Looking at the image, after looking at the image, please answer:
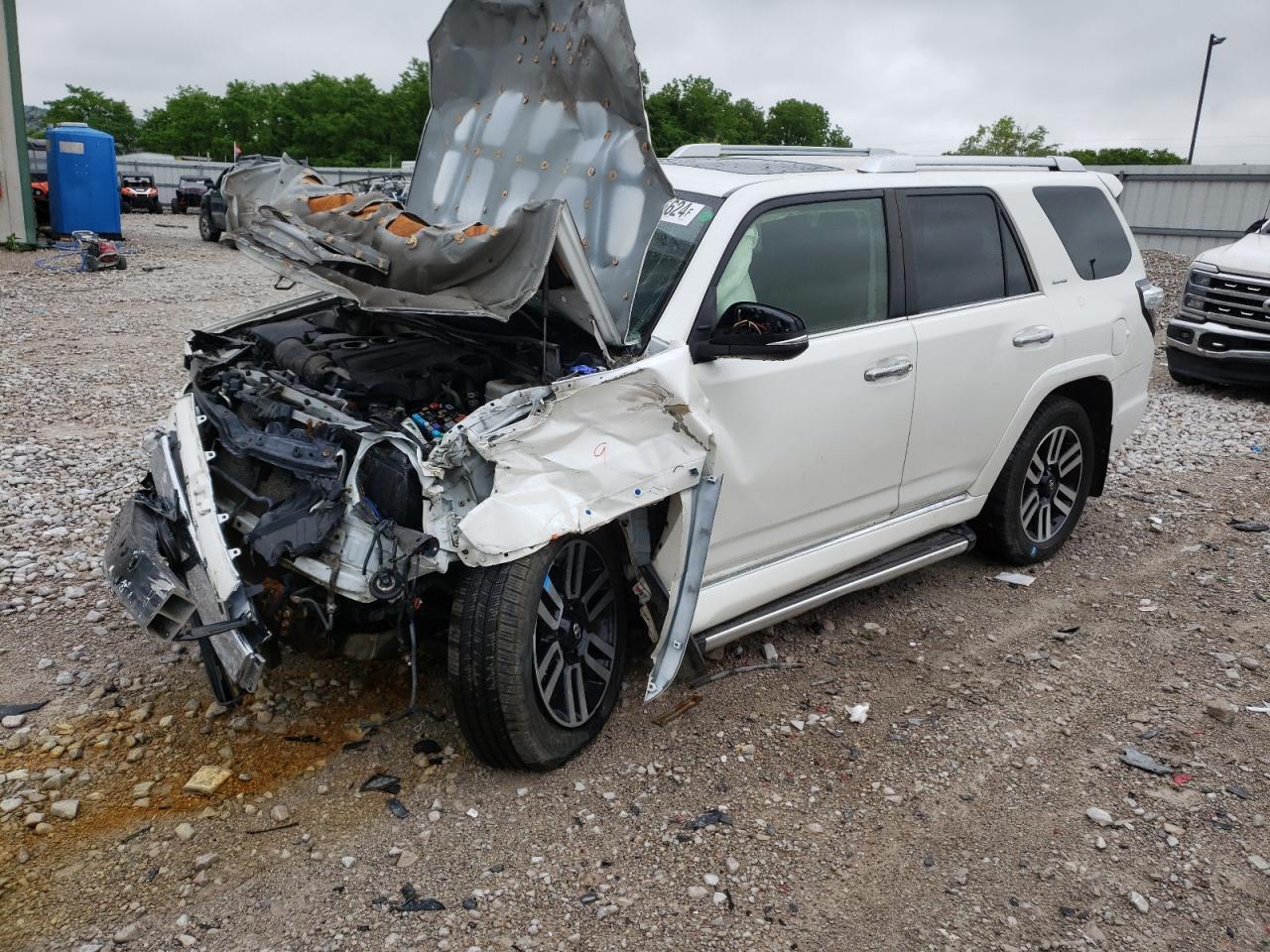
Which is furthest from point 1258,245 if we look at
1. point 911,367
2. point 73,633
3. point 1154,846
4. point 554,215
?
point 73,633

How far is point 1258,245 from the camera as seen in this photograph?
9766 millimetres

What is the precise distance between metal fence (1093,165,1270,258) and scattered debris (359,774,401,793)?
1783cm

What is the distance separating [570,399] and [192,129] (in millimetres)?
90424

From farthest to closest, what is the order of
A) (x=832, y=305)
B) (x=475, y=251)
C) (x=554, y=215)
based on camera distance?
(x=832, y=305)
(x=475, y=251)
(x=554, y=215)

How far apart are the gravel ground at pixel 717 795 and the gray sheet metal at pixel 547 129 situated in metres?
1.59

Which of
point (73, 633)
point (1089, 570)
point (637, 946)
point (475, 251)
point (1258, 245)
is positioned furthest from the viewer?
point (1258, 245)

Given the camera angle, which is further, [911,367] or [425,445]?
[911,367]

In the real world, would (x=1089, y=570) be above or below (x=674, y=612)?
below

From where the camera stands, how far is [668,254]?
362cm

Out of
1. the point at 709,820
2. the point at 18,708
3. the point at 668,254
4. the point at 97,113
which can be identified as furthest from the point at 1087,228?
the point at 97,113

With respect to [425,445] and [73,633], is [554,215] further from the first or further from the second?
[73,633]

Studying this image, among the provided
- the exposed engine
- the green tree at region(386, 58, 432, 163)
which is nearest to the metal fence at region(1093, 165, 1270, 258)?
the exposed engine

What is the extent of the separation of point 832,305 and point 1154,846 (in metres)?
2.15

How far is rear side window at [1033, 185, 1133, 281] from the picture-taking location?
4.87 m
